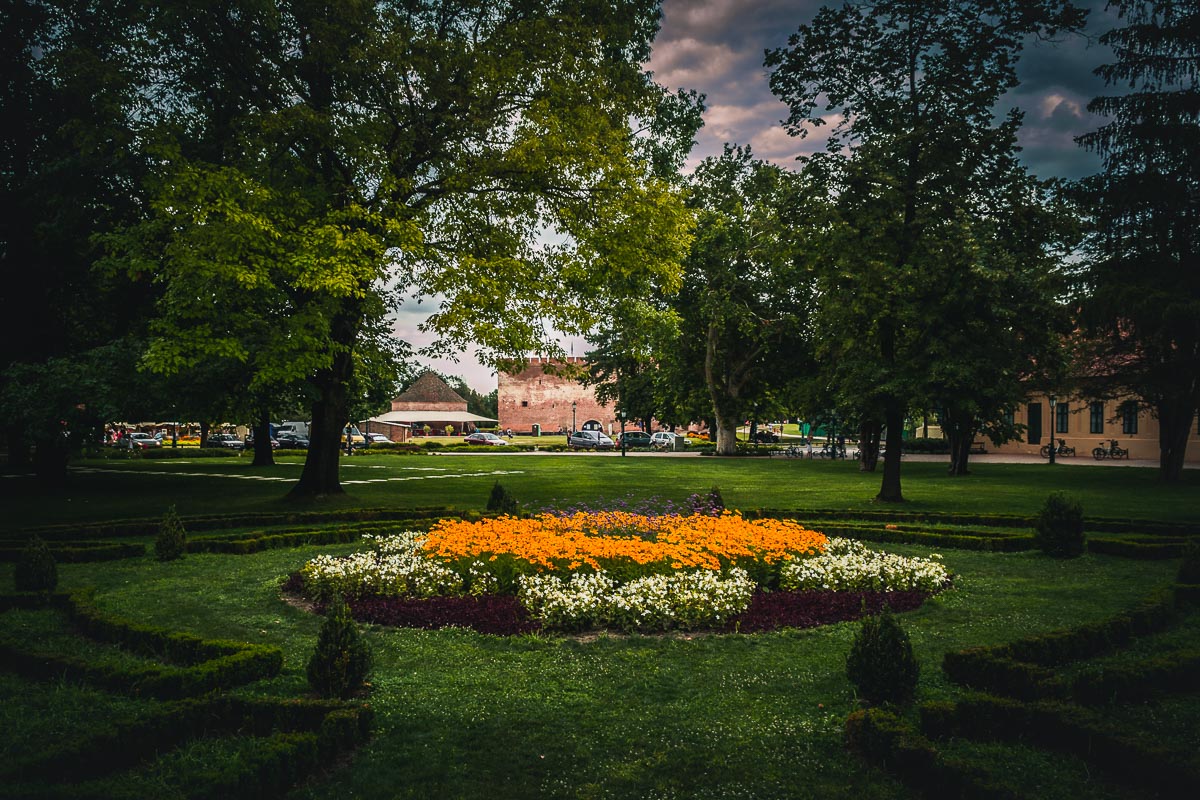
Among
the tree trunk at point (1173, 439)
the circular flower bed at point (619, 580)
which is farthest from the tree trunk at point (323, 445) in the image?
the tree trunk at point (1173, 439)

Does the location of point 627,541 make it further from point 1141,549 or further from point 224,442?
point 224,442

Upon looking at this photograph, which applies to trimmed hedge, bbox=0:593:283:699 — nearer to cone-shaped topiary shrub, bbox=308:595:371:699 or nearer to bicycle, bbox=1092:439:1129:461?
→ cone-shaped topiary shrub, bbox=308:595:371:699

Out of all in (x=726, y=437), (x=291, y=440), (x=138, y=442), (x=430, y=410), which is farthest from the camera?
(x=430, y=410)

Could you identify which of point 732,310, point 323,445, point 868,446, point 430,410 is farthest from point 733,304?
point 430,410

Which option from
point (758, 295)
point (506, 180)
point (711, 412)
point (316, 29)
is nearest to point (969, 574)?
point (506, 180)

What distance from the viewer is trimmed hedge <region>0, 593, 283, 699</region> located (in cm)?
586

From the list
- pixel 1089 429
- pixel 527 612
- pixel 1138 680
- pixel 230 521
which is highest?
pixel 1089 429

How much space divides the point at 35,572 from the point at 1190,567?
15.1 meters

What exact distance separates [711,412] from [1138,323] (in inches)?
1434

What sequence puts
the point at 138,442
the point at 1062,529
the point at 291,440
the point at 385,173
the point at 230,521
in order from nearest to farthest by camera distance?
the point at 1062,529
the point at 230,521
the point at 385,173
the point at 291,440
the point at 138,442

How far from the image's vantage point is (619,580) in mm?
8930

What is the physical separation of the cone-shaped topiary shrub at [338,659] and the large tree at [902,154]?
14.9 m

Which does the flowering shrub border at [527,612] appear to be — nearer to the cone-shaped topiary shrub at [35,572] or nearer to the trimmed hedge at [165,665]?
the trimmed hedge at [165,665]

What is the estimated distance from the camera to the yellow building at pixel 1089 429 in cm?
4398
